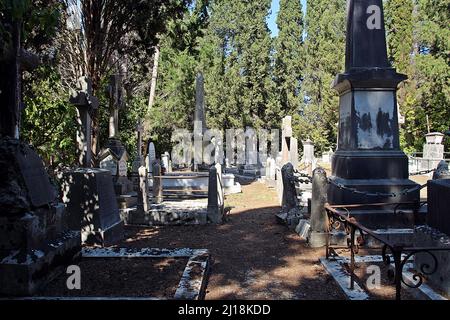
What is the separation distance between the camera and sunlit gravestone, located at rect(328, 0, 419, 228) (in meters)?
7.35

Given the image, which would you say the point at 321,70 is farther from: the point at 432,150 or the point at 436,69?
the point at 432,150

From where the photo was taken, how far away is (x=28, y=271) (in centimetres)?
375

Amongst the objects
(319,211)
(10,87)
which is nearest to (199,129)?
(319,211)

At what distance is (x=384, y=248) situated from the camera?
132 inches

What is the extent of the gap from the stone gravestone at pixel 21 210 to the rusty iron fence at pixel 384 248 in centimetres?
330

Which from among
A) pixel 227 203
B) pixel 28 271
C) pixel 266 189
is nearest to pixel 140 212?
pixel 227 203

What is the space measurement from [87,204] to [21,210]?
304 centimetres

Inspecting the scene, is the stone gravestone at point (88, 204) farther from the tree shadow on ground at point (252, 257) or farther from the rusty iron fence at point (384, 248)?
the rusty iron fence at point (384, 248)

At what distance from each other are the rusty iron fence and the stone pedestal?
13.0 feet

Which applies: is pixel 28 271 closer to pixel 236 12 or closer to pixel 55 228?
pixel 55 228

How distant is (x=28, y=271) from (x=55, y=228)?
86 cm

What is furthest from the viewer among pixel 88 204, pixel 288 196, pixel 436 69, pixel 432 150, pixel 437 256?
pixel 436 69

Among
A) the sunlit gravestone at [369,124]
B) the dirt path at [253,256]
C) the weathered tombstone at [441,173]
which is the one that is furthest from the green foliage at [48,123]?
the weathered tombstone at [441,173]

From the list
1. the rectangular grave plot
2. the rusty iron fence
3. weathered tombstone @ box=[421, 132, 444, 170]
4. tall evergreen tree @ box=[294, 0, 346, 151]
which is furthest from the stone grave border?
tall evergreen tree @ box=[294, 0, 346, 151]
